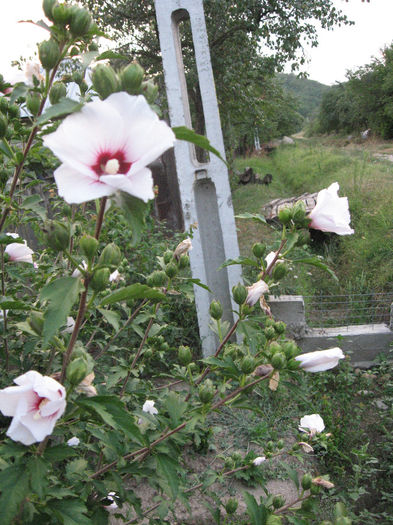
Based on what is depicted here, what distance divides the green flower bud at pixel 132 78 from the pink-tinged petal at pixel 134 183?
175mm

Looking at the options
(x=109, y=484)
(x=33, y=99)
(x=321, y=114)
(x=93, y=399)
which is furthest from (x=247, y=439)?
(x=321, y=114)

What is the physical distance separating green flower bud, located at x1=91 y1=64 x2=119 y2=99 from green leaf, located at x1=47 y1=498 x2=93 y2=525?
776 millimetres

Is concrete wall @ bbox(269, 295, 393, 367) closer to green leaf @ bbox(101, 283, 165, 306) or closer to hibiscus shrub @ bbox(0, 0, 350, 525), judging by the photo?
hibiscus shrub @ bbox(0, 0, 350, 525)

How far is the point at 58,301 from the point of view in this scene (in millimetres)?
683

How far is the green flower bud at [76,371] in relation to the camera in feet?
2.47

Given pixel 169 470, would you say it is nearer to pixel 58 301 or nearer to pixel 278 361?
pixel 278 361

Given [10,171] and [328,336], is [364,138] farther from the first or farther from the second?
[10,171]

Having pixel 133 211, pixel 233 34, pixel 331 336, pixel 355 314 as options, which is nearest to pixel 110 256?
pixel 133 211

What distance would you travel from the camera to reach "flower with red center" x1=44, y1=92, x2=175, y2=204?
586 mm

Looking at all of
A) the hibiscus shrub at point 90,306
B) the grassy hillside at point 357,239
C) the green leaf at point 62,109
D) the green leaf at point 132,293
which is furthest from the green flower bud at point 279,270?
the grassy hillside at point 357,239

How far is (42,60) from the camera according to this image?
32.9 inches

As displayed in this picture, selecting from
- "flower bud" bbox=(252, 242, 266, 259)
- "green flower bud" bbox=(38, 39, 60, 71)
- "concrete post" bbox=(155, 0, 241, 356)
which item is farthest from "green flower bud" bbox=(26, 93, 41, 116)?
"concrete post" bbox=(155, 0, 241, 356)

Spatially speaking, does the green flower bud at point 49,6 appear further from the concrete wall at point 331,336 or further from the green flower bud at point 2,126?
the concrete wall at point 331,336

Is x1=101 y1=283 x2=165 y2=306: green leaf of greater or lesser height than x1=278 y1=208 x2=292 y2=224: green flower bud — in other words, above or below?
below
